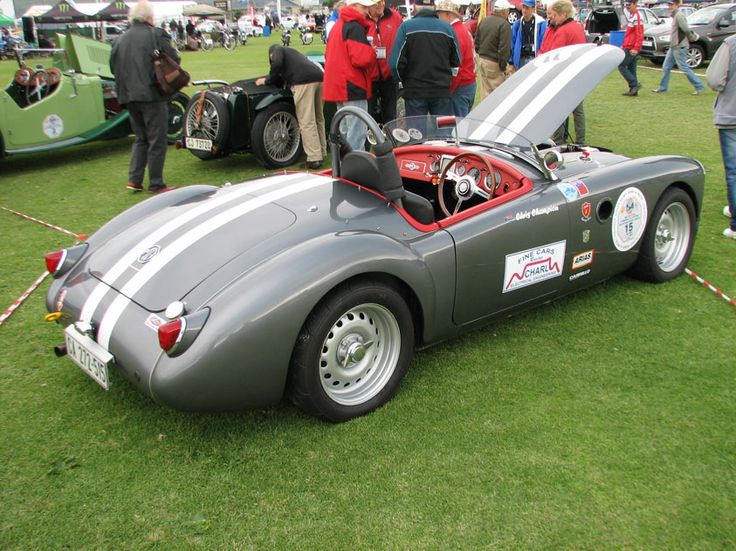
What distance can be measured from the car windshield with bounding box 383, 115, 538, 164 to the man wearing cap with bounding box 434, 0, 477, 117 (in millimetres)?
2970

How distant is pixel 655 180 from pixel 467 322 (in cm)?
177

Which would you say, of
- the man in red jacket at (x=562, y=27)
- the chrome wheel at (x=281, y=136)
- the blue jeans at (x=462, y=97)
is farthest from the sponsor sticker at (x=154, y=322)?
the man in red jacket at (x=562, y=27)

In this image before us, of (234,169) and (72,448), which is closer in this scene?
(72,448)

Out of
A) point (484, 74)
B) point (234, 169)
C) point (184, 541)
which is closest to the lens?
point (184, 541)

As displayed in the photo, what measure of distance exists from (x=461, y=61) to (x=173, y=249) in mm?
4901

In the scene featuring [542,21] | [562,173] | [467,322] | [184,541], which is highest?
[542,21]

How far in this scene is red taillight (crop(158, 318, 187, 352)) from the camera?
8.29ft

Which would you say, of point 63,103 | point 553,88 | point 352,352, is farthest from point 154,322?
point 63,103

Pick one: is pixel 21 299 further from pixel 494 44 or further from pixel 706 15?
pixel 706 15

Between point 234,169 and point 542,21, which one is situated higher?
point 542,21

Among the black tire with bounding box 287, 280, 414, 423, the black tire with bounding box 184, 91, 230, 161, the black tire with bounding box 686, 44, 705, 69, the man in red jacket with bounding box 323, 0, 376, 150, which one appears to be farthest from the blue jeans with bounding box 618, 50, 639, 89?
the black tire with bounding box 287, 280, 414, 423

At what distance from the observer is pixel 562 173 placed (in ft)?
12.9

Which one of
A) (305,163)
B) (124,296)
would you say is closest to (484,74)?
(305,163)

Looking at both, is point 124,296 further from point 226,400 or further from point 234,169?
point 234,169
